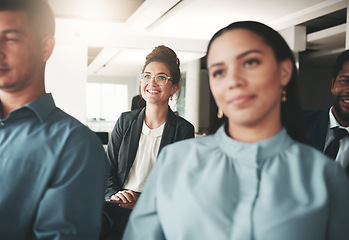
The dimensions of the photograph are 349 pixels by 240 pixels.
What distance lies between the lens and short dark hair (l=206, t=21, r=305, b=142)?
1.03 metres

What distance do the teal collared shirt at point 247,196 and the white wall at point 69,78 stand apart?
18.9 feet

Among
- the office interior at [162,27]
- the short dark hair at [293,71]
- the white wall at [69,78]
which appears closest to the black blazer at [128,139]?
the short dark hair at [293,71]

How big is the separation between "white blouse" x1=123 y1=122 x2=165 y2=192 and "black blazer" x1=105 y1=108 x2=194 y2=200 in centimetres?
4

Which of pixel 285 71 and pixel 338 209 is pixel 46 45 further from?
pixel 338 209

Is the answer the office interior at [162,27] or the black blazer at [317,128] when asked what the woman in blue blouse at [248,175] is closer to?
the black blazer at [317,128]

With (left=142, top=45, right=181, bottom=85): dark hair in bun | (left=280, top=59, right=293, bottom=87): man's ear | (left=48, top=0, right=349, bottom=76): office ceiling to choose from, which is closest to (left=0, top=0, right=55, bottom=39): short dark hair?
(left=280, top=59, right=293, bottom=87): man's ear

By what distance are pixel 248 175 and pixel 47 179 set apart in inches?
24.3

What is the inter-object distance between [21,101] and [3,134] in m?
0.13

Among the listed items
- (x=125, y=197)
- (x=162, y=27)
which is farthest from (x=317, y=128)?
(x=162, y=27)

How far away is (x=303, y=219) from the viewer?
0.91 meters

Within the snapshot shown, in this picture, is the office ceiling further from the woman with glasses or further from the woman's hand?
the woman's hand

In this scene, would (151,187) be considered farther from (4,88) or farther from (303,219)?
(4,88)

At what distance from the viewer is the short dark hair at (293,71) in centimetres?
103

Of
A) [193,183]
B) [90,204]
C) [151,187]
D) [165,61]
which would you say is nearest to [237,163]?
[193,183]
